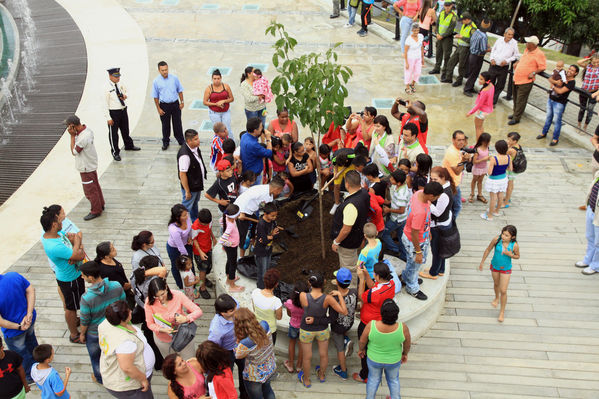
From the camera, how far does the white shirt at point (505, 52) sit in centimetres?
1134

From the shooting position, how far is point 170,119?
33.9ft

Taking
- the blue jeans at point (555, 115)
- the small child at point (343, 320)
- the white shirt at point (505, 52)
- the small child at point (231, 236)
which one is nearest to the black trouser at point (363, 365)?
the small child at point (343, 320)

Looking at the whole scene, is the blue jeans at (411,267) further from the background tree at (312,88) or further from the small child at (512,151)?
the small child at (512,151)

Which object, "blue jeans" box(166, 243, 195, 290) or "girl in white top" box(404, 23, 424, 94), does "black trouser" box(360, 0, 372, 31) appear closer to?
"girl in white top" box(404, 23, 424, 94)

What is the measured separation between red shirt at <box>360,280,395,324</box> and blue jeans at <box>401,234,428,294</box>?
1.03m

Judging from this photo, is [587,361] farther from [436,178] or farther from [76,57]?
[76,57]

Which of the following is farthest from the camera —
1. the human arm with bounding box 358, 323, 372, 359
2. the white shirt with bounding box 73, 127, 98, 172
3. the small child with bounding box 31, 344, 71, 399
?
the white shirt with bounding box 73, 127, 98, 172

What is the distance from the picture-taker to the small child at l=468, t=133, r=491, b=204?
814 centimetres

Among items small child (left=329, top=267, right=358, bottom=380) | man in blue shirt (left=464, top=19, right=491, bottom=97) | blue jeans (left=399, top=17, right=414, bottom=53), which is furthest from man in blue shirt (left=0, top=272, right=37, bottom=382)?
blue jeans (left=399, top=17, right=414, bottom=53)

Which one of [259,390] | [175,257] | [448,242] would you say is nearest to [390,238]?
[448,242]

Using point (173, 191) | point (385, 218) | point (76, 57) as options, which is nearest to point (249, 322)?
point (385, 218)

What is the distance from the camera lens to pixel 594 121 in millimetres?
11547

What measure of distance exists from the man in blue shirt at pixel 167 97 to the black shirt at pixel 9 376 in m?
5.65

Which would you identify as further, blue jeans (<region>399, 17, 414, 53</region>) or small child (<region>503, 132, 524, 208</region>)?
blue jeans (<region>399, 17, 414, 53</region>)
